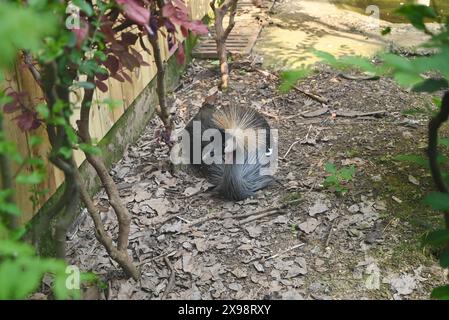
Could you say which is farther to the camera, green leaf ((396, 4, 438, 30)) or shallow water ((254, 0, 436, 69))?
shallow water ((254, 0, 436, 69))

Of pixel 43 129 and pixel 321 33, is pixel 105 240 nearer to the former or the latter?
pixel 43 129

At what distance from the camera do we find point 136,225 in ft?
11.1

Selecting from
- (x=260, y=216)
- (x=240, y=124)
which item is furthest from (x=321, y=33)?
(x=260, y=216)

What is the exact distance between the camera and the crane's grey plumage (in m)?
3.61

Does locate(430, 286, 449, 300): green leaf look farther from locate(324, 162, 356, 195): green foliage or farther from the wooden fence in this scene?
the wooden fence

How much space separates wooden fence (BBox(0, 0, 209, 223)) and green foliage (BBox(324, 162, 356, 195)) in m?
1.38

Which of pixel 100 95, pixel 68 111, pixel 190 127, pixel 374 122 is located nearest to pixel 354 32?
pixel 374 122

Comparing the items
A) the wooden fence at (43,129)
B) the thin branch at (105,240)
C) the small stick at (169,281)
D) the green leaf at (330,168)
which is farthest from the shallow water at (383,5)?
the thin branch at (105,240)

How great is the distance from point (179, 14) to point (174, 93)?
2.59 m

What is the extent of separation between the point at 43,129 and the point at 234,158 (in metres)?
1.32

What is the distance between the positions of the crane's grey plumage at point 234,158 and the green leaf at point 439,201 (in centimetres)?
166

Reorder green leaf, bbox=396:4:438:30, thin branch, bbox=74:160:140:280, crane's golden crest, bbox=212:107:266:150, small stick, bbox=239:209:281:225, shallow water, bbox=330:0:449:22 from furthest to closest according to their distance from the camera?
shallow water, bbox=330:0:449:22 < crane's golden crest, bbox=212:107:266:150 < small stick, bbox=239:209:281:225 < thin branch, bbox=74:160:140:280 < green leaf, bbox=396:4:438:30

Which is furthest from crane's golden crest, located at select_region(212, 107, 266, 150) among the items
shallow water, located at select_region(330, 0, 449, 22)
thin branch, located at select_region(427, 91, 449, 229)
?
shallow water, located at select_region(330, 0, 449, 22)

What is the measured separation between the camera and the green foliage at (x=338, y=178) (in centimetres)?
354
